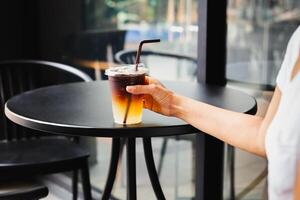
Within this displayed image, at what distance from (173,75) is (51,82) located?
42.9 inches

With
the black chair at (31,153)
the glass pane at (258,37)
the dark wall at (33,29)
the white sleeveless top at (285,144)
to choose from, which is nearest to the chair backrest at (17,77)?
the black chair at (31,153)

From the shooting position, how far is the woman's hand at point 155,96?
1.37m

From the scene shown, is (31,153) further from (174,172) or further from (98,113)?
(174,172)

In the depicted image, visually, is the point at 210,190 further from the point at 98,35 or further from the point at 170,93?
the point at 98,35

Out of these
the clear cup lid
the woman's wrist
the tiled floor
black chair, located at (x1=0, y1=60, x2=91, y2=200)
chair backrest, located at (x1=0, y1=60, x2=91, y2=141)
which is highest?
the clear cup lid

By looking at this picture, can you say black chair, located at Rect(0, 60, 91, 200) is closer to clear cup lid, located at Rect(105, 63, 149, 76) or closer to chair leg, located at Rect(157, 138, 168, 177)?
chair leg, located at Rect(157, 138, 168, 177)

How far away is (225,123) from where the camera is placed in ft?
4.42

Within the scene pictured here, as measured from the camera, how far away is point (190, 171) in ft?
8.59

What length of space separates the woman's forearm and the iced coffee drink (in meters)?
0.11

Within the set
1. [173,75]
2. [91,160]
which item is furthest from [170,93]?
[91,160]

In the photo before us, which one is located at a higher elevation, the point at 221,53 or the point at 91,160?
the point at 221,53

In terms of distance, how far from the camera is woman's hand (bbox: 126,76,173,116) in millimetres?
1368

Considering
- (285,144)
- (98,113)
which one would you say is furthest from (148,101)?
(285,144)

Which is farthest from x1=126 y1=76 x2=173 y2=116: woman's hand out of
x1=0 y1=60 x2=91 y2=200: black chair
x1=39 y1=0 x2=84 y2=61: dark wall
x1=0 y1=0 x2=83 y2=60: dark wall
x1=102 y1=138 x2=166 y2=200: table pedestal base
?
x1=0 y1=0 x2=83 y2=60: dark wall
